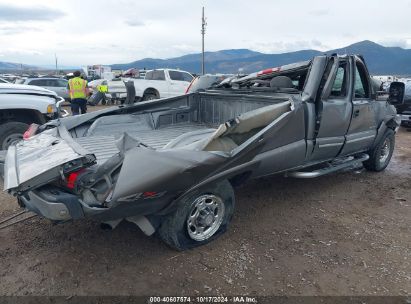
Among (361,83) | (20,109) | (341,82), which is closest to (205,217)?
(341,82)

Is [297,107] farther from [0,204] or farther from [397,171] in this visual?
[0,204]

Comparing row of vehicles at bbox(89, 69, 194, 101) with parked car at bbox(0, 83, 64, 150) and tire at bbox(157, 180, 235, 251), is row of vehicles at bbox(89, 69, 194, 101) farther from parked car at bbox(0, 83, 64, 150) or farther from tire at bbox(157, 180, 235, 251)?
tire at bbox(157, 180, 235, 251)

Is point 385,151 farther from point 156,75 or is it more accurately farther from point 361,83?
point 156,75

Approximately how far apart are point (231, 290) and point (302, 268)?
2.43ft

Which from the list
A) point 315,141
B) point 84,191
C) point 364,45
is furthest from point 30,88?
point 364,45

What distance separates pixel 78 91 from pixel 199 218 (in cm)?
905

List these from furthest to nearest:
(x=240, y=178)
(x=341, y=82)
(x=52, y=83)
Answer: (x=52, y=83)
(x=341, y=82)
(x=240, y=178)

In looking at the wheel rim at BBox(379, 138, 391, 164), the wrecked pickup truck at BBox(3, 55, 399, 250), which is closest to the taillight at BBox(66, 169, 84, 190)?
the wrecked pickup truck at BBox(3, 55, 399, 250)

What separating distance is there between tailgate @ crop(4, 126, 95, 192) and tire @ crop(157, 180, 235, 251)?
90 cm

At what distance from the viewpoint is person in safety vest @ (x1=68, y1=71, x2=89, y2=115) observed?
36.6 feet

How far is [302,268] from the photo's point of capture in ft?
10.6

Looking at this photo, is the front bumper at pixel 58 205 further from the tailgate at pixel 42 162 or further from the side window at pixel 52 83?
the side window at pixel 52 83

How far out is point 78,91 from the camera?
11.2 meters

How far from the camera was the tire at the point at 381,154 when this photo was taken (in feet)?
19.5
